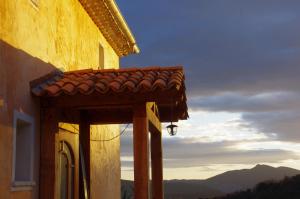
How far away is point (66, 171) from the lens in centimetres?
1039

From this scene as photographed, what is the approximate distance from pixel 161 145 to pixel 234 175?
71.6 m

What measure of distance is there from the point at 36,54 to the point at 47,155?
1784 mm

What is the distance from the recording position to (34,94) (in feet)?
29.1

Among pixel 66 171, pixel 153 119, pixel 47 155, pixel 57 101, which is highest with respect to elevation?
pixel 57 101

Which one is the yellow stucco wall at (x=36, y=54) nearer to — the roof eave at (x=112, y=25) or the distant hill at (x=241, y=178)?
the roof eave at (x=112, y=25)

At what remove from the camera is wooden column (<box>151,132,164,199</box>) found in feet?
40.0

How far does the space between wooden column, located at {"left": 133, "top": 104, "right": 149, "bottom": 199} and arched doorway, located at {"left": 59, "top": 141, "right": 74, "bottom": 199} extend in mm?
1691

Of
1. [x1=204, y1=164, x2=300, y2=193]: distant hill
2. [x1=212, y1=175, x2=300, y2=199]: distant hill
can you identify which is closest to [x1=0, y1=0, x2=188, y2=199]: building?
[x1=212, y1=175, x2=300, y2=199]: distant hill

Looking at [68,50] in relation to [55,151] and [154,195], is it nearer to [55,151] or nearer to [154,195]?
[55,151]

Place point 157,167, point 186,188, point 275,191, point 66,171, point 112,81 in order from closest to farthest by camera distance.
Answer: point 112,81
point 66,171
point 157,167
point 275,191
point 186,188

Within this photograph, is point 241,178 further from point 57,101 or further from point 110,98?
point 57,101

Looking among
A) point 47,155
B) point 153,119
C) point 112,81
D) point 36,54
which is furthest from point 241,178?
point 36,54

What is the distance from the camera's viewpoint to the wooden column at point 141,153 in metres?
8.90

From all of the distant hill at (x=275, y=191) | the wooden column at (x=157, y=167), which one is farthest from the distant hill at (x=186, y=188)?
the wooden column at (x=157, y=167)
